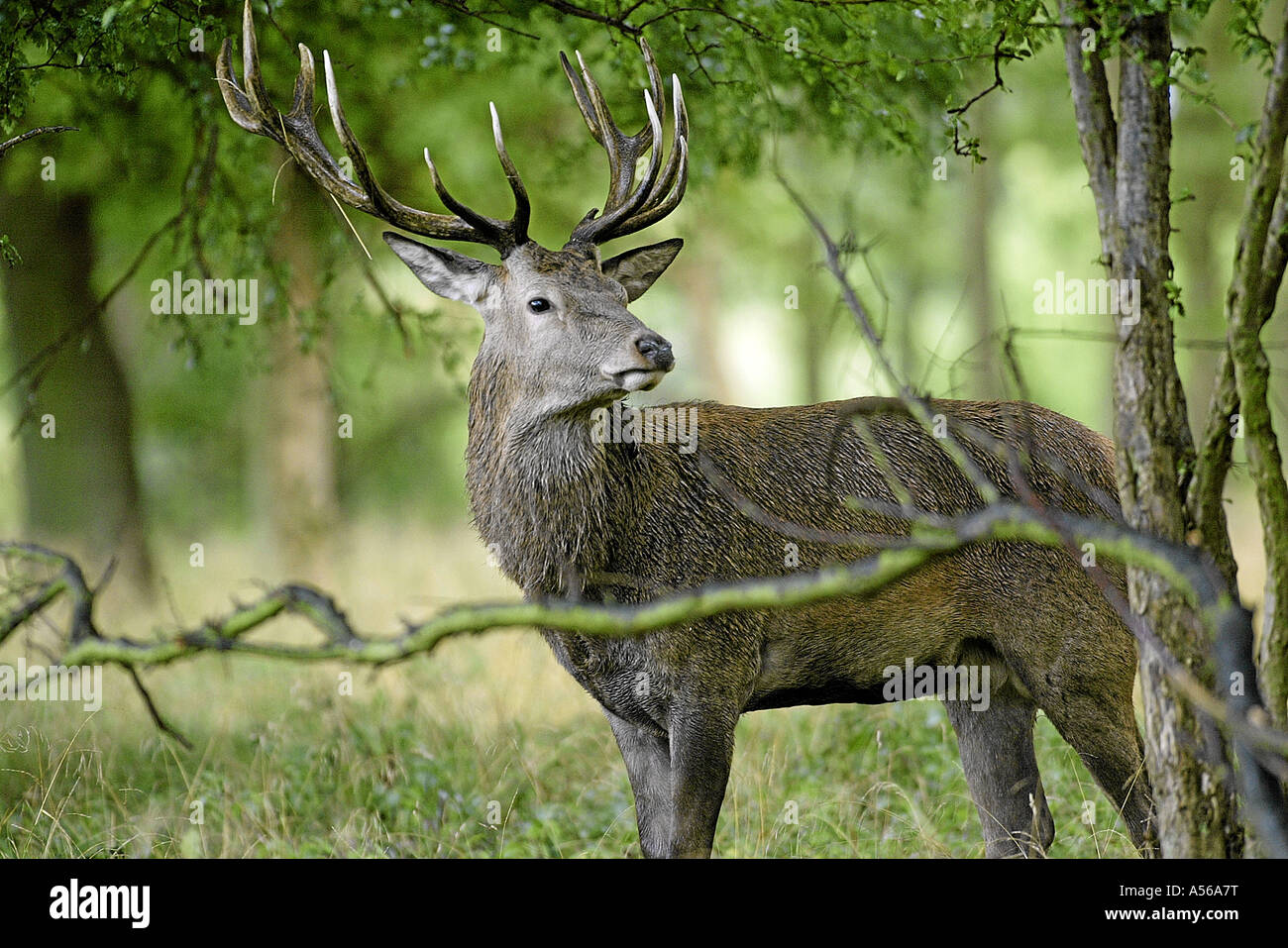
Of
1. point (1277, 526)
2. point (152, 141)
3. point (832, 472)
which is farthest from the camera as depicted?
point (152, 141)

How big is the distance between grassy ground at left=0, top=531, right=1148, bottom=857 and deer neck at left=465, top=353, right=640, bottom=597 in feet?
2.39

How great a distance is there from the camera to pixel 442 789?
6148mm

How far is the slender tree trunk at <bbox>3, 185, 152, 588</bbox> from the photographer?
10.6 meters

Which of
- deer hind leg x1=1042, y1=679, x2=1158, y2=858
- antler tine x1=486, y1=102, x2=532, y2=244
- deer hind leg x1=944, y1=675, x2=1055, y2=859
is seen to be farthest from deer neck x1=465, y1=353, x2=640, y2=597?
deer hind leg x1=1042, y1=679, x2=1158, y2=858

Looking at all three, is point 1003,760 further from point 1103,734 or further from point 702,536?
point 702,536

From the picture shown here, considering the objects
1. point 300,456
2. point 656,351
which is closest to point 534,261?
point 656,351

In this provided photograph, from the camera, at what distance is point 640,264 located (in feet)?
17.7

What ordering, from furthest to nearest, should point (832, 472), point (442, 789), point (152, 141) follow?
1. point (152, 141)
2. point (442, 789)
3. point (832, 472)

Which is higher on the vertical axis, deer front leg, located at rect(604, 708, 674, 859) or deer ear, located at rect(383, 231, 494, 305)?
deer ear, located at rect(383, 231, 494, 305)

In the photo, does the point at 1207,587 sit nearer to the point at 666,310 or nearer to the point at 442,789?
the point at 442,789

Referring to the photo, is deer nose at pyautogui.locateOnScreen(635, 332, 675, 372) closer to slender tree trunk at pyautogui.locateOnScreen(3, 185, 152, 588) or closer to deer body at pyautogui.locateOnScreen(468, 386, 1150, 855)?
deer body at pyautogui.locateOnScreen(468, 386, 1150, 855)

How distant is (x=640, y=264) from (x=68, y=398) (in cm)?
725
